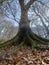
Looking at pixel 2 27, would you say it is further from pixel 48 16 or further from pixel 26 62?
pixel 26 62

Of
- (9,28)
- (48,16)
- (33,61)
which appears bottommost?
(9,28)

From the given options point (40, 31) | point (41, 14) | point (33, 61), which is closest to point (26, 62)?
point (33, 61)

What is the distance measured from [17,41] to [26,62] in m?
3.93

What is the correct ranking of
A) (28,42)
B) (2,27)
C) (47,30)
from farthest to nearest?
(2,27)
(47,30)
(28,42)

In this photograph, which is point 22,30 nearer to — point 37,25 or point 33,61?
point 33,61

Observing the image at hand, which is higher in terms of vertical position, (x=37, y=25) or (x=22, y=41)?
(x=22, y=41)

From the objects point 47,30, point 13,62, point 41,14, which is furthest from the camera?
point 47,30

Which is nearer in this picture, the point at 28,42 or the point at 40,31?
the point at 28,42

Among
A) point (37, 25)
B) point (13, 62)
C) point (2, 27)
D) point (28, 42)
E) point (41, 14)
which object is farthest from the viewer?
point (2, 27)

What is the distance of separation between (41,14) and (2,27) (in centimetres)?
629

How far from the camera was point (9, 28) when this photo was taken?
73.6 ft

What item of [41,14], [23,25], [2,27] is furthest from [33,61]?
[2,27]

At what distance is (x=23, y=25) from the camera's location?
8922mm

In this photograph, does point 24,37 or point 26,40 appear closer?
point 26,40
